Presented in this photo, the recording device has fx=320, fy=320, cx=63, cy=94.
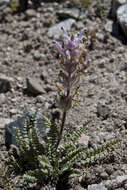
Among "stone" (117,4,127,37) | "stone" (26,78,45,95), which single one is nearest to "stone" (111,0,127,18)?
"stone" (117,4,127,37)

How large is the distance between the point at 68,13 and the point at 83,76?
7.67 feet

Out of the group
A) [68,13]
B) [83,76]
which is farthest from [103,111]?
[68,13]

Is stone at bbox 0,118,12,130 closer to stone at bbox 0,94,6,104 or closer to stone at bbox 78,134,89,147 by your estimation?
stone at bbox 0,94,6,104

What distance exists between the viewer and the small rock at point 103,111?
5656mm

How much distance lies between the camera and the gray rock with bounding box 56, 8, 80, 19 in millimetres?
8277

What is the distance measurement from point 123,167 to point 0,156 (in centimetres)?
193

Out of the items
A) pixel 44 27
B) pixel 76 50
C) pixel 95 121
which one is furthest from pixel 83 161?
pixel 44 27

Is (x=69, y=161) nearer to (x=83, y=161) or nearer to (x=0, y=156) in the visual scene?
(x=83, y=161)

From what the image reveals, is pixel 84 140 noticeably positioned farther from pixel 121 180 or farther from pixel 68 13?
pixel 68 13

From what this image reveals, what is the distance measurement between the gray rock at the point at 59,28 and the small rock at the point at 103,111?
262 centimetres

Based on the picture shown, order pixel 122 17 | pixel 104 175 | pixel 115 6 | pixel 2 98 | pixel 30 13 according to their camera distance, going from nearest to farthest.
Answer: pixel 104 175, pixel 2 98, pixel 122 17, pixel 115 6, pixel 30 13

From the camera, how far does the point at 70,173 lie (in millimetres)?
4586

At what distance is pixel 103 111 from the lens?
5.73 meters

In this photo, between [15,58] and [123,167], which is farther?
[15,58]
